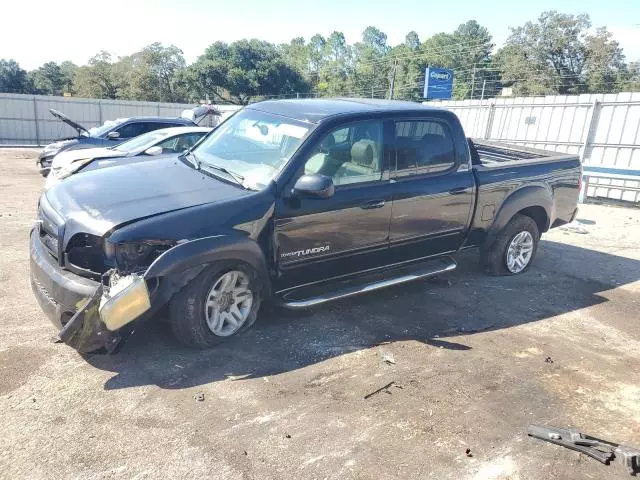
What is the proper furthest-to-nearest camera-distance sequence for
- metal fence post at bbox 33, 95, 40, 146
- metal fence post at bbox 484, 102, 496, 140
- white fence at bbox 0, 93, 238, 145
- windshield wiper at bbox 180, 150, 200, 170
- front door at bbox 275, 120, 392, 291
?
metal fence post at bbox 33, 95, 40, 146 < white fence at bbox 0, 93, 238, 145 < metal fence post at bbox 484, 102, 496, 140 < windshield wiper at bbox 180, 150, 200, 170 < front door at bbox 275, 120, 392, 291

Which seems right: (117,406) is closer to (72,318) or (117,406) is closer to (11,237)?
(72,318)

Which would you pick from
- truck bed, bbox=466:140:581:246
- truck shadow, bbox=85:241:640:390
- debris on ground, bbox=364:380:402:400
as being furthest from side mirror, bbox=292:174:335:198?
truck bed, bbox=466:140:581:246

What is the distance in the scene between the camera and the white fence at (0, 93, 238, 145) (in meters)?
23.9

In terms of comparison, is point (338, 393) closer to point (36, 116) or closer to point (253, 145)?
point (253, 145)

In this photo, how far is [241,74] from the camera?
186 ft

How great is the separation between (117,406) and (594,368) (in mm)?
3675

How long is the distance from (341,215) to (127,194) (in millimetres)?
1751

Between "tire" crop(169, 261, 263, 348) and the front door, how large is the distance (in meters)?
0.32

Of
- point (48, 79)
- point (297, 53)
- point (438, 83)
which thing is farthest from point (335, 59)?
point (438, 83)

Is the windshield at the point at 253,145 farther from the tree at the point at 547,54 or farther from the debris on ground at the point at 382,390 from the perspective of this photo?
the tree at the point at 547,54

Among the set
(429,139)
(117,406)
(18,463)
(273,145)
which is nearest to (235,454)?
(117,406)

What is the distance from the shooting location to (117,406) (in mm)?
3363

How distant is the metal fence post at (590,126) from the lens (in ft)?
42.5

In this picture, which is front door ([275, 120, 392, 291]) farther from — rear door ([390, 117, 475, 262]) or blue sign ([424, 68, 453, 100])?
blue sign ([424, 68, 453, 100])
